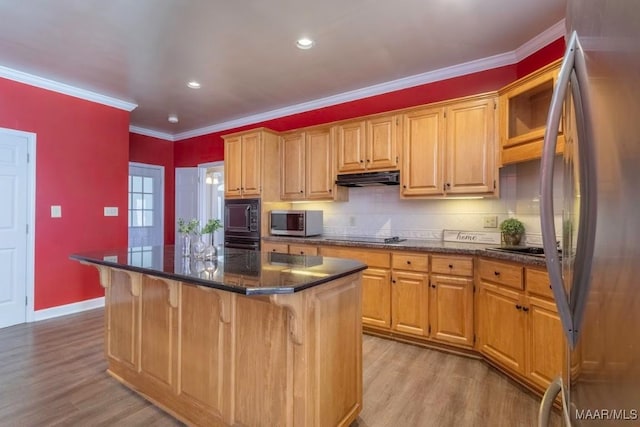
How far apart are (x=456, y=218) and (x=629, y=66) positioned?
304 cm

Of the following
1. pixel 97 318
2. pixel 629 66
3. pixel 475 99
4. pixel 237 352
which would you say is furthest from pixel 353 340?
pixel 97 318

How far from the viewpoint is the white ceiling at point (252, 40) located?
235 centimetres

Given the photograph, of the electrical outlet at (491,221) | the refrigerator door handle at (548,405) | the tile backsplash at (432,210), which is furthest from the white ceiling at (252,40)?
the refrigerator door handle at (548,405)

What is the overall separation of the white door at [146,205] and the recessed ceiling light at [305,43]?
154 inches

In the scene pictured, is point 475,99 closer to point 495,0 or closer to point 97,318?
point 495,0

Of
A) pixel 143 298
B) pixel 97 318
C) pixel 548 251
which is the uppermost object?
pixel 548 251

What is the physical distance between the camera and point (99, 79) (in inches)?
141

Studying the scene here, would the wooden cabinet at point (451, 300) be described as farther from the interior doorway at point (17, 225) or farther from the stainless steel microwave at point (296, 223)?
the interior doorway at point (17, 225)

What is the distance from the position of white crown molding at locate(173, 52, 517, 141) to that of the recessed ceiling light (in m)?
1.15

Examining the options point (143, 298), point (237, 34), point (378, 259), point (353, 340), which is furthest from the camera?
point (378, 259)

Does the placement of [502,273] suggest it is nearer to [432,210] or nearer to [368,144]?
[432,210]

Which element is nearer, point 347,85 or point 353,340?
point 353,340

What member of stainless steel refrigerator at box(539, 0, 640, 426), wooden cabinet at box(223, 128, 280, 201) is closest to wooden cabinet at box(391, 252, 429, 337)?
wooden cabinet at box(223, 128, 280, 201)

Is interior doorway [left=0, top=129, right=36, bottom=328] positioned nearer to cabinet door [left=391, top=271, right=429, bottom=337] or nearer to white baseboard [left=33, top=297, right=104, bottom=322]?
white baseboard [left=33, top=297, right=104, bottom=322]
